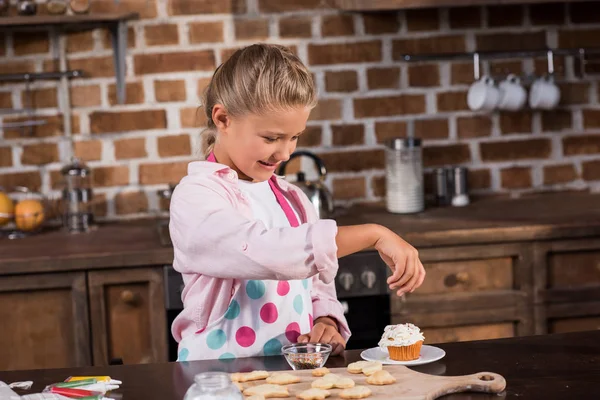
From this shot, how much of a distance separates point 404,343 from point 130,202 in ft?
6.14

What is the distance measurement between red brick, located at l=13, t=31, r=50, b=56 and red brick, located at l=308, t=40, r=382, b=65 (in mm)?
912

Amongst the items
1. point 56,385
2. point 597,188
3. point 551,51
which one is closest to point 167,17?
point 551,51

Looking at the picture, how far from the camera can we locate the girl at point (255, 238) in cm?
157

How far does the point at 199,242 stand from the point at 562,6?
2.24 m

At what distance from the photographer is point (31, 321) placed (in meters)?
2.79

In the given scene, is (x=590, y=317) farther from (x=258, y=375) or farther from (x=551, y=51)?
(x=258, y=375)

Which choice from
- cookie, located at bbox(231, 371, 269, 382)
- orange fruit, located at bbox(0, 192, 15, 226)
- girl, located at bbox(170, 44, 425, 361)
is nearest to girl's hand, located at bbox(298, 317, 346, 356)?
girl, located at bbox(170, 44, 425, 361)

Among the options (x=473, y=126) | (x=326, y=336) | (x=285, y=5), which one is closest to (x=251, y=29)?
(x=285, y=5)

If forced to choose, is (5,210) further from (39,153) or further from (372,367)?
(372,367)

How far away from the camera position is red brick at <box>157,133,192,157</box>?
330 centimetres

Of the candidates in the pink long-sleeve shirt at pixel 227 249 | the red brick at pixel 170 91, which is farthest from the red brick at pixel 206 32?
the pink long-sleeve shirt at pixel 227 249

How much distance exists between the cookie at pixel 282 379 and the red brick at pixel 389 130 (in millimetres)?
1941

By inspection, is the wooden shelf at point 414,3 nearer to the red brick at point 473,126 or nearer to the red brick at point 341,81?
the red brick at point 341,81

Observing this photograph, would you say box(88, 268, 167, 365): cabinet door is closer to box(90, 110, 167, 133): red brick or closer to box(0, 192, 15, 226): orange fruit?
box(0, 192, 15, 226): orange fruit
